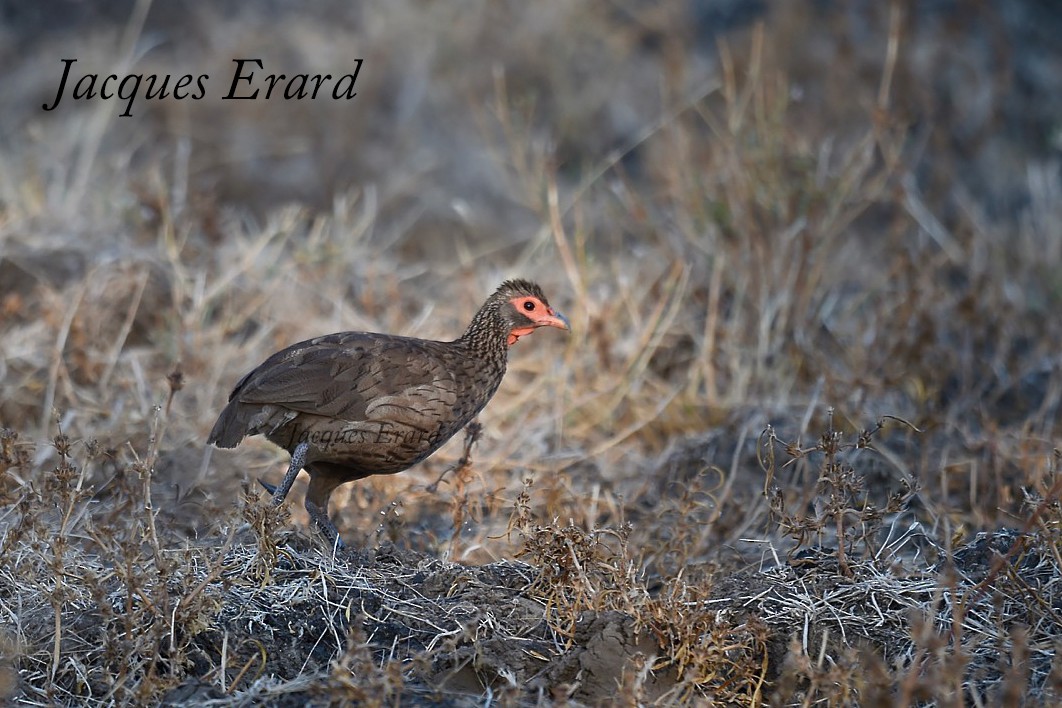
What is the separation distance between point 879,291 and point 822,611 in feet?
11.9

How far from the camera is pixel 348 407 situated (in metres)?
4.83

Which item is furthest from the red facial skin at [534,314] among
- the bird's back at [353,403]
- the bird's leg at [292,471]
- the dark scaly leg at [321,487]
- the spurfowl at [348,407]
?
the bird's leg at [292,471]

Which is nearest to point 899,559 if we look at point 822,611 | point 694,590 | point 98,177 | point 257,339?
point 822,611

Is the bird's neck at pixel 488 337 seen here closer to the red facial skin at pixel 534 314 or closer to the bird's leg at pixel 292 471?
the red facial skin at pixel 534 314

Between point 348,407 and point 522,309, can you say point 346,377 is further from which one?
point 522,309

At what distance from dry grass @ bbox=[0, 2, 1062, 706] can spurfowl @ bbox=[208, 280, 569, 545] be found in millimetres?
279

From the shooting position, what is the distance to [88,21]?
39.1 ft

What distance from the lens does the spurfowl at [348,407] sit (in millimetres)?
4812

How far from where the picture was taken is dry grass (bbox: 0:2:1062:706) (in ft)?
13.3

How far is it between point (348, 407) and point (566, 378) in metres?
2.36

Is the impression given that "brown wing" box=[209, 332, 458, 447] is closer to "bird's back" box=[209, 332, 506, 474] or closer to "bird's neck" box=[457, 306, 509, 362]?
"bird's back" box=[209, 332, 506, 474]

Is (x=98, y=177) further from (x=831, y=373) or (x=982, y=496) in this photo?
(x=982, y=496)
